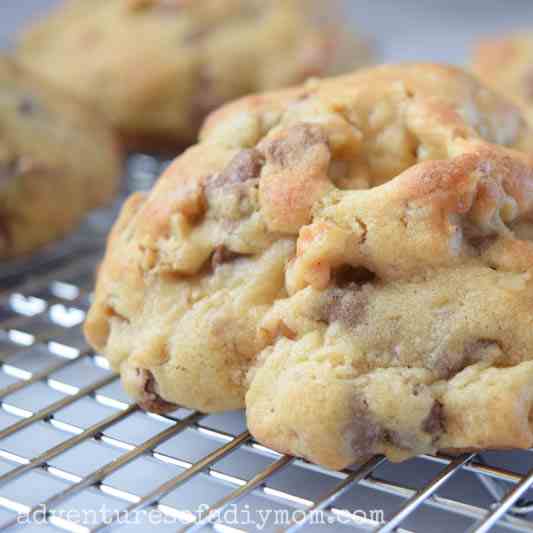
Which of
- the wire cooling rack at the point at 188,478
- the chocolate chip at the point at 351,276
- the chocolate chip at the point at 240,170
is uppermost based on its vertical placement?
the chocolate chip at the point at 240,170

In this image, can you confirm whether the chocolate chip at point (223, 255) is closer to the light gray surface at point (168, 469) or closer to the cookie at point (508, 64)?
the light gray surface at point (168, 469)

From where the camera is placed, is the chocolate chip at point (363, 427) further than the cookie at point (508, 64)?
No

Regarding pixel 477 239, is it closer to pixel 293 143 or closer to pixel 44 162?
pixel 293 143

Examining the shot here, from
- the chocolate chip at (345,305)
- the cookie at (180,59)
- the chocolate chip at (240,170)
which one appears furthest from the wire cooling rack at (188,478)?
the cookie at (180,59)

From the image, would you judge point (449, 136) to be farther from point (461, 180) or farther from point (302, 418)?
point (302, 418)

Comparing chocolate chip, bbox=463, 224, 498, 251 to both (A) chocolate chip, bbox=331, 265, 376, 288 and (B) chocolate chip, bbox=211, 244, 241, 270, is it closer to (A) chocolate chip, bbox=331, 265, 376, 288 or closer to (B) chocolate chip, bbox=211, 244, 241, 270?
(A) chocolate chip, bbox=331, 265, 376, 288

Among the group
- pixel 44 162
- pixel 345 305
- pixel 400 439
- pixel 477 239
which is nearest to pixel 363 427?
pixel 400 439

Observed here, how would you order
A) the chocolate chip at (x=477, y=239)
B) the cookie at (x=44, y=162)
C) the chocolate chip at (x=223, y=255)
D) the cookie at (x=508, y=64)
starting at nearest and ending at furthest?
the chocolate chip at (x=477, y=239)
the chocolate chip at (x=223, y=255)
the cookie at (x=44, y=162)
the cookie at (x=508, y=64)
